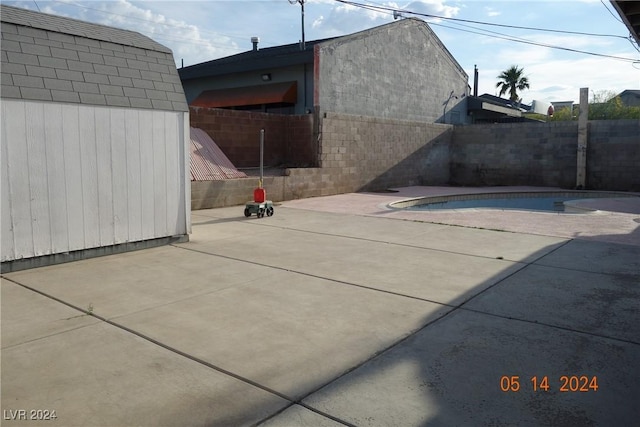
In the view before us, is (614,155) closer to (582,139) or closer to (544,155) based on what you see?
(582,139)

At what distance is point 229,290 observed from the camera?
4969mm

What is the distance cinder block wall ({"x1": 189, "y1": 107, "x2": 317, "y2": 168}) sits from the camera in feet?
44.4

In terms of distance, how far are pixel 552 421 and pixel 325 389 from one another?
125cm

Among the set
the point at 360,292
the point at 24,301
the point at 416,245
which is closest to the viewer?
the point at 24,301

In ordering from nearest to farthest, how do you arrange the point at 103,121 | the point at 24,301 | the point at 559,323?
the point at 559,323 → the point at 24,301 → the point at 103,121

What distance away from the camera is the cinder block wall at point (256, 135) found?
13539 mm

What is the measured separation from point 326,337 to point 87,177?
398 centimetres

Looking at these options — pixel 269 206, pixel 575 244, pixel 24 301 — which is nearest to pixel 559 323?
pixel 575 244

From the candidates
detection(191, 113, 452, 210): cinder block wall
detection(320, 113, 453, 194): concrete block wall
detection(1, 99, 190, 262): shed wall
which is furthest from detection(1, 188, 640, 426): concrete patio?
detection(320, 113, 453, 194): concrete block wall

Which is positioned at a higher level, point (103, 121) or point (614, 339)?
point (103, 121)

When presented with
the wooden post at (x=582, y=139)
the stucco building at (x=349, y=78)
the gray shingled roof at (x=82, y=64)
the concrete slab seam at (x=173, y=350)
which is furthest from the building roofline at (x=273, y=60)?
the concrete slab seam at (x=173, y=350)

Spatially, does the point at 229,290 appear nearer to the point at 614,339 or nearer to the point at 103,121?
the point at 103,121

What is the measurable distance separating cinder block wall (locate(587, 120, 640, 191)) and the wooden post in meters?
0.27

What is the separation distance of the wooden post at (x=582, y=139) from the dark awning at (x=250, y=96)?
1111 cm
